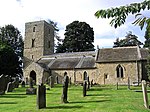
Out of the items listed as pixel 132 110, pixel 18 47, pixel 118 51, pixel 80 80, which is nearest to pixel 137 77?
pixel 118 51

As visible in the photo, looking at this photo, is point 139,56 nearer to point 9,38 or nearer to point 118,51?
point 118,51

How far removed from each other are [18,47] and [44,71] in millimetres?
33152

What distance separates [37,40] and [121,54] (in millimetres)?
22606

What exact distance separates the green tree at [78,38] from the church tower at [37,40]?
12.6 meters

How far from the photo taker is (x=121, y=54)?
42188 mm

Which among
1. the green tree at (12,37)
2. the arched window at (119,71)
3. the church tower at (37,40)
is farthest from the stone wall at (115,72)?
the green tree at (12,37)

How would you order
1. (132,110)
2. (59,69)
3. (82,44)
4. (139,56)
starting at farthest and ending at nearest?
(82,44) → (59,69) → (139,56) → (132,110)

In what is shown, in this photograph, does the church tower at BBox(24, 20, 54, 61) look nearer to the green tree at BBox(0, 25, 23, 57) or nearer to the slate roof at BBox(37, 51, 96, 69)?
the slate roof at BBox(37, 51, 96, 69)

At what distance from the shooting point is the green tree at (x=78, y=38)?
69750mm

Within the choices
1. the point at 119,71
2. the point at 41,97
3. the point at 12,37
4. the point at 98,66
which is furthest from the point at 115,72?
the point at 12,37

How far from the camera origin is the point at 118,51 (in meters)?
43.3

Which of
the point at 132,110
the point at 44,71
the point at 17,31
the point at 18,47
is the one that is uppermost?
the point at 17,31

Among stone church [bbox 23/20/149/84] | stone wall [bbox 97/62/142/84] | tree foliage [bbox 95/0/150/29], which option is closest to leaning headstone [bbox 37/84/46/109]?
tree foliage [bbox 95/0/150/29]

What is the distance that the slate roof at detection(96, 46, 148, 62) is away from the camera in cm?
4022
